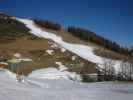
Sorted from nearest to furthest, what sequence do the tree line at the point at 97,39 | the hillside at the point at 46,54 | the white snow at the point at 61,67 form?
the white snow at the point at 61,67
the hillside at the point at 46,54
the tree line at the point at 97,39

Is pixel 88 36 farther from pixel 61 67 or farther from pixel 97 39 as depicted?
pixel 61 67

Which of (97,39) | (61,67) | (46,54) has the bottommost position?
(61,67)

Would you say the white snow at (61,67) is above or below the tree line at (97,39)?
below

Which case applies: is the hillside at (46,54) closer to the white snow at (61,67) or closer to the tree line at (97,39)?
the white snow at (61,67)

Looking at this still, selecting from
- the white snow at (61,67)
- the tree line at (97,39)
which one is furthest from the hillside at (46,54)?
the tree line at (97,39)

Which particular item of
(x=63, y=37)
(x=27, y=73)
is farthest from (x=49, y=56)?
(x=63, y=37)

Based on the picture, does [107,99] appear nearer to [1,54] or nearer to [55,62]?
[55,62]

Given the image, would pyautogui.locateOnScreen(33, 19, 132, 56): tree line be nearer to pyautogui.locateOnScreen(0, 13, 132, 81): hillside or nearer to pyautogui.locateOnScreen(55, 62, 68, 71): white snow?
pyautogui.locateOnScreen(0, 13, 132, 81): hillside

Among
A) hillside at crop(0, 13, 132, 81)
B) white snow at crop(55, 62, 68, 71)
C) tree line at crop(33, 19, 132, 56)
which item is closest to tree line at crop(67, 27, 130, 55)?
tree line at crop(33, 19, 132, 56)

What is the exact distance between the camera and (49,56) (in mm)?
63812

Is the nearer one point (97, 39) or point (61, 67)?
point (61, 67)

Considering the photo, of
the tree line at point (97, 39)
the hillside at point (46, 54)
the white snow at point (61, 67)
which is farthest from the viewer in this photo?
the tree line at point (97, 39)

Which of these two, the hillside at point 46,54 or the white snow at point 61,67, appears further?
the hillside at point 46,54

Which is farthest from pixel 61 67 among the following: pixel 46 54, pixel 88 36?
pixel 88 36
